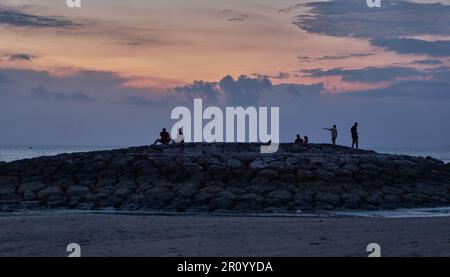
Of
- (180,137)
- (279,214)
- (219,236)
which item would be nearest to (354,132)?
(180,137)

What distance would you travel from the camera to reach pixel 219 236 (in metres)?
13.1

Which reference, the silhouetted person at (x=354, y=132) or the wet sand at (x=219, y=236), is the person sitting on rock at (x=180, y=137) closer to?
the silhouetted person at (x=354, y=132)

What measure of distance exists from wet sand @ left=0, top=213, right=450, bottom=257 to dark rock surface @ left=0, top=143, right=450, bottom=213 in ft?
13.3

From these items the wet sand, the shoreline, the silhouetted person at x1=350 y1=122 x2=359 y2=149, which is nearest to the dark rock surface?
the shoreline

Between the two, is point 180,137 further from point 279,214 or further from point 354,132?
point 279,214

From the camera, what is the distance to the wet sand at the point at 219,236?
11039 millimetres

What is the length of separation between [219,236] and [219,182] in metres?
9.17

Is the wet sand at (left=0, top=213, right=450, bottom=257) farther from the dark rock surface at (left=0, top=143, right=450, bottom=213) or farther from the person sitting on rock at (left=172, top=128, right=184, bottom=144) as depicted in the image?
the person sitting on rock at (left=172, top=128, right=184, bottom=144)

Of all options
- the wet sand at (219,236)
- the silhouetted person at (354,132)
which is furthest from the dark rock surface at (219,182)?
the silhouetted person at (354,132)

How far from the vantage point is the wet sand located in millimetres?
11039

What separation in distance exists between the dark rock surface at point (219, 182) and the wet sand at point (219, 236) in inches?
160

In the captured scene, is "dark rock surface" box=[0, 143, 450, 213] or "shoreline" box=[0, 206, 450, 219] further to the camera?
"dark rock surface" box=[0, 143, 450, 213]
